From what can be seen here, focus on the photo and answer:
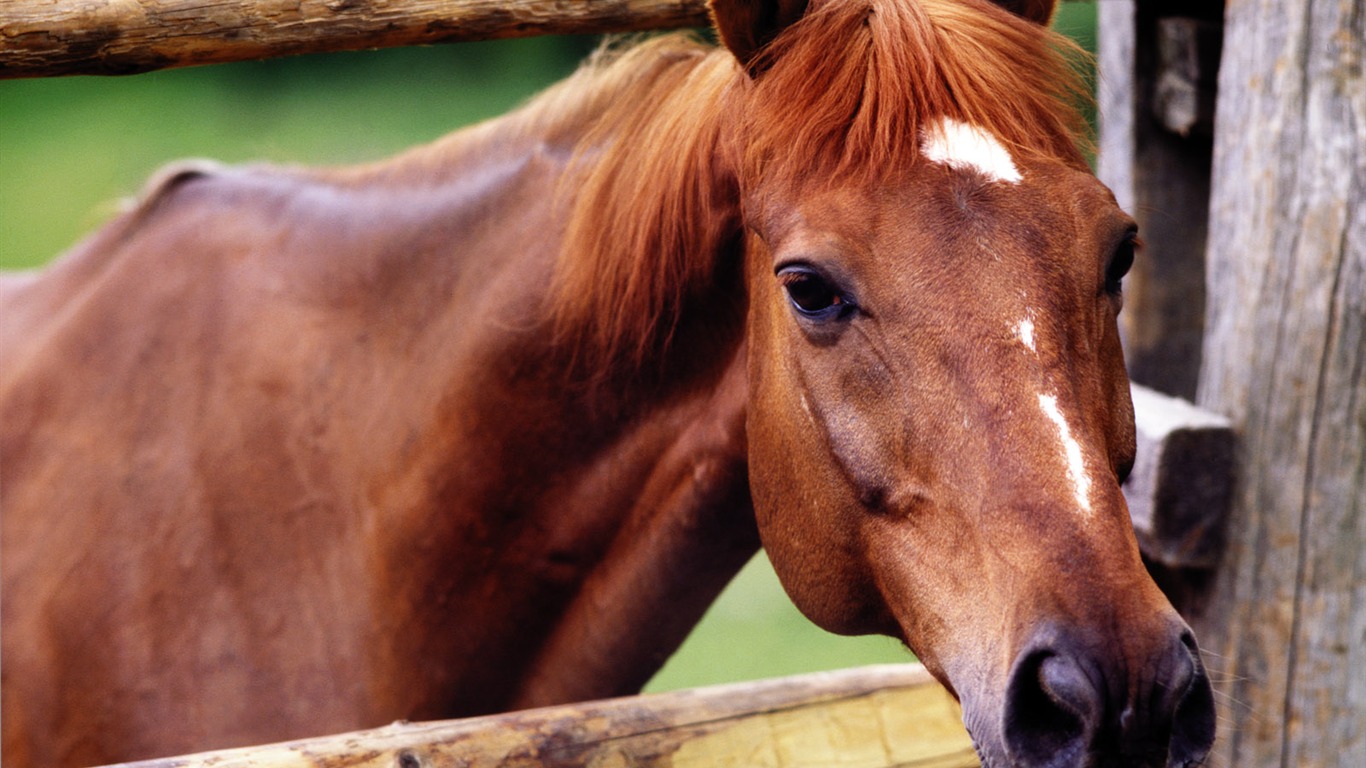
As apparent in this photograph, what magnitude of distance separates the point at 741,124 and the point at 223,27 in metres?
0.69

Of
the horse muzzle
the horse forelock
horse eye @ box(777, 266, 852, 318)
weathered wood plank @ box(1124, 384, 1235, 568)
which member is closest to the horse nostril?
the horse muzzle

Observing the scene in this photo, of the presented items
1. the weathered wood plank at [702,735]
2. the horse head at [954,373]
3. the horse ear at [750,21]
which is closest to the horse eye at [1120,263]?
the horse head at [954,373]

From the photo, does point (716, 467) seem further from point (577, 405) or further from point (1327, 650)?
point (1327, 650)

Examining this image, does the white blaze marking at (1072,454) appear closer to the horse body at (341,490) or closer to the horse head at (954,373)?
the horse head at (954,373)

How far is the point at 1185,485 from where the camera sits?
6.06 ft

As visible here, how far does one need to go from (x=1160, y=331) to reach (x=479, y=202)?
1396mm

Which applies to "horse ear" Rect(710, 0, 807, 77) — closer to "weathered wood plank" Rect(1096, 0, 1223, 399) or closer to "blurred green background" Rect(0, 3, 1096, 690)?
"weathered wood plank" Rect(1096, 0, 1223, 399)

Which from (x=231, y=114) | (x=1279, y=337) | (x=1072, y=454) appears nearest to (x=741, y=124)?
(x=1072, y=454)

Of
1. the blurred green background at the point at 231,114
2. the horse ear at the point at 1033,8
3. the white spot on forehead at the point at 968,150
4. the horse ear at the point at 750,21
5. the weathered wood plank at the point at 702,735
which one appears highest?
the horse ear at the point at 750,21

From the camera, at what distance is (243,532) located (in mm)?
2014

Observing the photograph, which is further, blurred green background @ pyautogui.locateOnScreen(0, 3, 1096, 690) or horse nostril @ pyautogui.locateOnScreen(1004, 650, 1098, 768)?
blurred green background @ pyautogui.locateOnScreen(0, 3, 1096, 690)

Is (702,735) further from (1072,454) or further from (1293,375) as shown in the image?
(1293,375)

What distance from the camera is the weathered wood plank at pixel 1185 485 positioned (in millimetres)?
1830

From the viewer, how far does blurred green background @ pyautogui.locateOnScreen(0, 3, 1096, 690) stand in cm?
974
